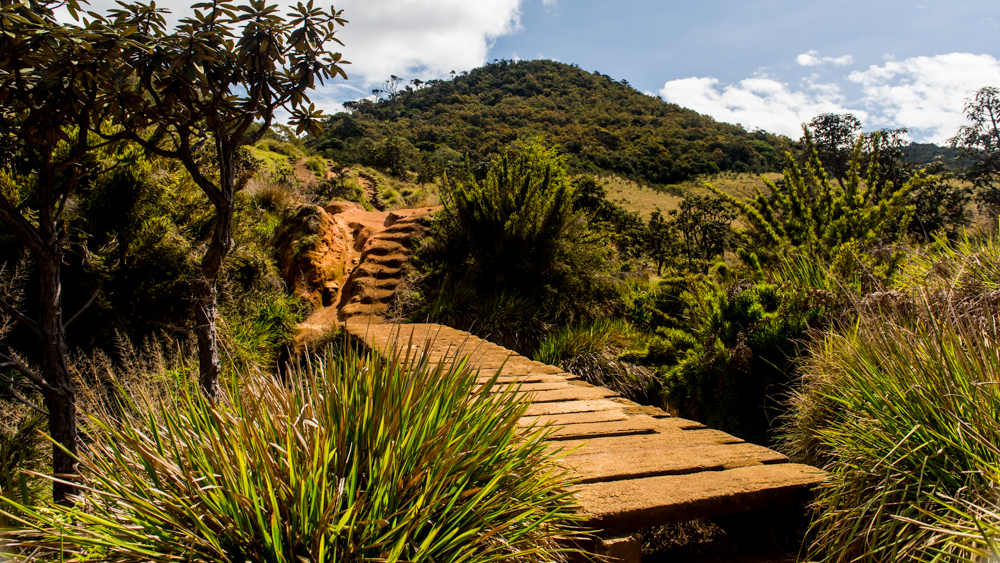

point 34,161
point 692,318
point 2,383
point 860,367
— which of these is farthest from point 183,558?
point 34,161

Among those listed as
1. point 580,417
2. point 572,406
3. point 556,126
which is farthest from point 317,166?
point 556,126

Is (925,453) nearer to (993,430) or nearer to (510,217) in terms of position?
(993,430)

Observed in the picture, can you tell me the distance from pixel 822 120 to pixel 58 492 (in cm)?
2240

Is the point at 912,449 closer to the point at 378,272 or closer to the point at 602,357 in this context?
the point at 602,357

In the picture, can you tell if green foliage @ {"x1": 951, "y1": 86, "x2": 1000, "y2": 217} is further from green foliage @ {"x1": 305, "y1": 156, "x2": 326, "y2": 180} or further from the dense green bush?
green foliage @ {"x1": 305, "y1": 156, "x2": 326, "y2": 180}

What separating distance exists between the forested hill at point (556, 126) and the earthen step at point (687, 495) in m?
23.3

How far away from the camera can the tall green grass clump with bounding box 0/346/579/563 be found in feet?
3.66

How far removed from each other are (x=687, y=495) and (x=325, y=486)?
4.00ft

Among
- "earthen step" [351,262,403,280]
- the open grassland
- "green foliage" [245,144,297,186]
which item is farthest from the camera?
the open grassland

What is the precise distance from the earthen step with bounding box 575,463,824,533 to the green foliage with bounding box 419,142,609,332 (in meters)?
5.10

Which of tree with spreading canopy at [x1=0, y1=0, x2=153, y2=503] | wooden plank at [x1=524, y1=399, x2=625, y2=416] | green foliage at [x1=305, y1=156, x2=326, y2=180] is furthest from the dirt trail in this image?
green foliage at [x1=305, y1=156, x2=326, y2=180]

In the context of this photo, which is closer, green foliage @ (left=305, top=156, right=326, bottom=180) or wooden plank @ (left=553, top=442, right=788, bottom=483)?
wooden plank @ (left=553, top=442, right=788, bottom=483)

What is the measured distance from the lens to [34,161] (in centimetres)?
459

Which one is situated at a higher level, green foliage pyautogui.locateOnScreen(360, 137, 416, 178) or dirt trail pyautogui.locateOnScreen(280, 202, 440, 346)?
green foliage pyautogui.locateOnScreen(360, 137, 416, 178)
